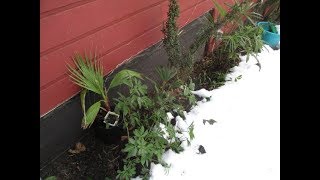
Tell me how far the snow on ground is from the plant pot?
0.39 m

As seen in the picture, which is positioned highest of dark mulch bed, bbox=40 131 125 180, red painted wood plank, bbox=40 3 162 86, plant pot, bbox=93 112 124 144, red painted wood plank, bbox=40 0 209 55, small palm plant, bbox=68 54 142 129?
red painted wood plank, bbox=40 0 209 55

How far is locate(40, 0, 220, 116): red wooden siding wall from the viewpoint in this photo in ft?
7.25

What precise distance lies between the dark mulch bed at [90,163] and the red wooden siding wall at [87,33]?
1.67 ft

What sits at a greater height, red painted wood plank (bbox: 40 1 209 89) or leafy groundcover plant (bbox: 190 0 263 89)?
red painted wood plank (bbox: 40 1 209 89)

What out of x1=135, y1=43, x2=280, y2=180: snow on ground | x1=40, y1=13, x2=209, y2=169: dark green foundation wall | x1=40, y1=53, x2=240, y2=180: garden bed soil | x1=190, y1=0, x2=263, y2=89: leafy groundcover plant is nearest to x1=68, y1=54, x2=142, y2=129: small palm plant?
x1=40, y1=13, x2=209, y2=169: dark green foundation wall

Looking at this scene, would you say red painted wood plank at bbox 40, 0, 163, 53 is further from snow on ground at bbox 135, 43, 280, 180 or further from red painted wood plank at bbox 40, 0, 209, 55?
snow on ground at bbox 135, 43, 280, 180

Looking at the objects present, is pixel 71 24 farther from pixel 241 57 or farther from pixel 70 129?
pixel 241 57

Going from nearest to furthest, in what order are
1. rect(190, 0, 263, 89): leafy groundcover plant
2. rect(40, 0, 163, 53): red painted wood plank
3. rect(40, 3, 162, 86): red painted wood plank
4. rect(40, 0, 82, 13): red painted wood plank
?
rect(40, 0, 82, 13): red painted wood plank → rect(40, 0, 163, 53): red painted wood plank → rect(40, 3, 162, 86): red painted wood plank → rect(190, 0, 263, 89): leafy groundcover plant

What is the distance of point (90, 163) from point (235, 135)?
1344 mm

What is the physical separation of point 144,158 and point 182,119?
844 millimetres

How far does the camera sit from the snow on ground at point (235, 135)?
2.77 metres

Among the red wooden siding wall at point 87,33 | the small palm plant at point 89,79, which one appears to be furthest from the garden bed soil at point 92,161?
the red wooden siding wall at point 87,33

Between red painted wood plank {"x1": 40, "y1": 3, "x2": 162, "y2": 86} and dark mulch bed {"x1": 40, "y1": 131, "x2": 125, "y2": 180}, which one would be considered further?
dark mulch bed {"x1": 40, "y1": 131, "x2": 125, "y2": 180}

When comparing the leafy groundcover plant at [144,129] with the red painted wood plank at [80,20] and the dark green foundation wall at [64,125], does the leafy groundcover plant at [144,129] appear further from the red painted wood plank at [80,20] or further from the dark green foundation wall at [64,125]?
the red painted wood plank at [80,20]
